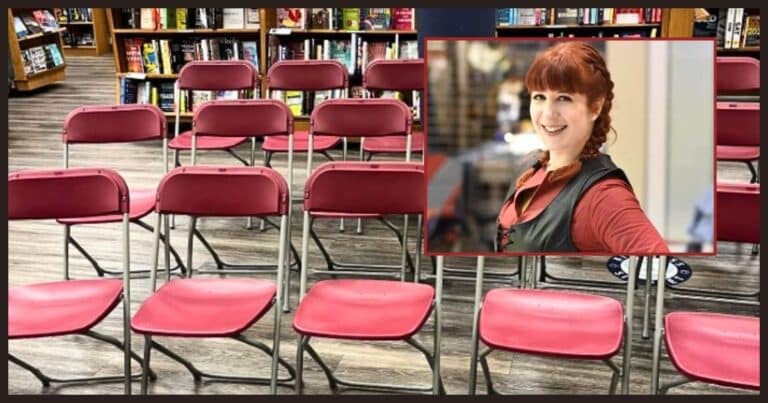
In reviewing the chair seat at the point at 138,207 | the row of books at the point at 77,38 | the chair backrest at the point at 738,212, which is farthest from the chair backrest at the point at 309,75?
the row of books at the point at 77,38

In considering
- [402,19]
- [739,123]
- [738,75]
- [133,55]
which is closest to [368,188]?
[739,123]

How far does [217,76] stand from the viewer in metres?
5.91

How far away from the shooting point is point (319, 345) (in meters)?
3.93

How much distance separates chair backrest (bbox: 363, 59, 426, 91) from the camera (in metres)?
5.62

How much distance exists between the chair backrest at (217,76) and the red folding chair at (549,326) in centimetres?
326

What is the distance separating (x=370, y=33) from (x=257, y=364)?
430cm

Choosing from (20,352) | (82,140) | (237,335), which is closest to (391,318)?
(237,335)

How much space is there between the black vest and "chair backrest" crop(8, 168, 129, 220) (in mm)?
1672

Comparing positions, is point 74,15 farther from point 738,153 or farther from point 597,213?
point 597,213

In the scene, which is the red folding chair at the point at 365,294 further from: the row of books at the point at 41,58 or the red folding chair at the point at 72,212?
the row of books at the point at 41,58

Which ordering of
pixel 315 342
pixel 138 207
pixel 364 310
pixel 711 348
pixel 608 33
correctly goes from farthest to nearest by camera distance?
pixel 608 33 → pixel 138 207 → pixel 315 342 → pixel 364 310 → pixel 711 348

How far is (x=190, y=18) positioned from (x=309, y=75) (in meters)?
2.50

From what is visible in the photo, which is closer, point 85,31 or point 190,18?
point 190,18

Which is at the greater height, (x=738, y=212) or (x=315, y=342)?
(x=738, y=212)
